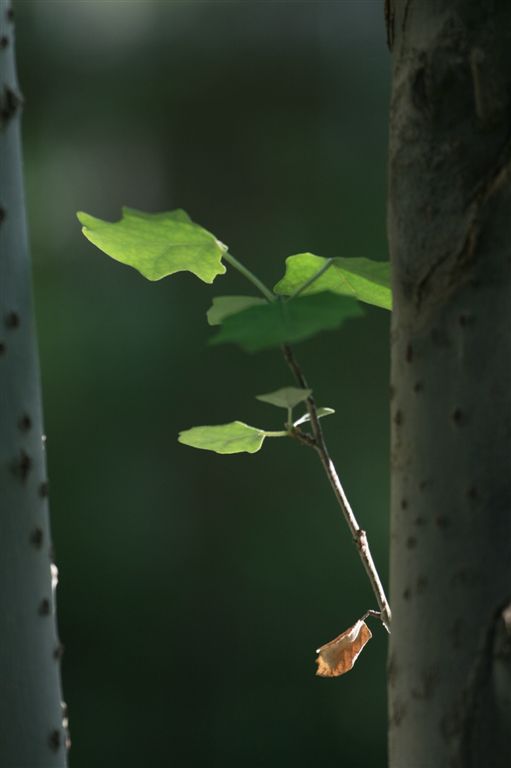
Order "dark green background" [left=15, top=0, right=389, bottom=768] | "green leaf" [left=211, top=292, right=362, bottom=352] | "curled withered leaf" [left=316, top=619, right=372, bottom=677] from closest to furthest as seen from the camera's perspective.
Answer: "green leaf" [left=211, top=292, right=362, bottom=352]
"curled withered leaf" [left=316, top=619, right=372, bottom=677]
"dark green background" [left=15, top=0, right=389, bottom=768]

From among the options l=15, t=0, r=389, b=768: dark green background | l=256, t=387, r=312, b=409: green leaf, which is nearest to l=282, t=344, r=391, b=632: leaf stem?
l=256, t=387, r=312, b=409: green leaf

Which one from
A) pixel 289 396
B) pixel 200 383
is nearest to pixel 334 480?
pixel 289 396

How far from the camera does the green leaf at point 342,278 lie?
0.94 ft

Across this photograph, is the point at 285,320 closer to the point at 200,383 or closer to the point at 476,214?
the point at 476,214

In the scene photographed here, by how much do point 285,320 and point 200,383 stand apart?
154 centimetres

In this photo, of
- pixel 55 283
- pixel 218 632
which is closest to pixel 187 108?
pixel 55 283

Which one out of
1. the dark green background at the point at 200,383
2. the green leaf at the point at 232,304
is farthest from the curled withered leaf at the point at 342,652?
the dark green background at the point at 200,383

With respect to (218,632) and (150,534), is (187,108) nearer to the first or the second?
(150,534)

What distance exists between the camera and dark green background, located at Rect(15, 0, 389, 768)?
175 cm

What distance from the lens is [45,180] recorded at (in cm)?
177

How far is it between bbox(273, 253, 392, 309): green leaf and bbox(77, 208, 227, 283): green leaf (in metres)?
0.02

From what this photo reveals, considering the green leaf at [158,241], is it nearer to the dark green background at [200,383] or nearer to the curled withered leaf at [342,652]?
the curled withered leaf at [342,652]

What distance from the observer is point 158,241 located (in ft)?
0.91

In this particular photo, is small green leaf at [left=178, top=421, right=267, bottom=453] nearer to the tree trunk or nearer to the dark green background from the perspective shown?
the tree trunk
